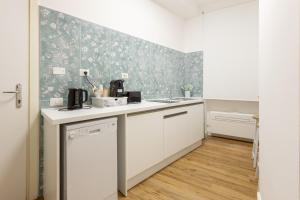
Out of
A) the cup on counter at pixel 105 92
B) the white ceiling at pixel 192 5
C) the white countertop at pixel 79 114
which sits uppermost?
the white ceiling at pixel 192 5

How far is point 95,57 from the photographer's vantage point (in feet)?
6.93

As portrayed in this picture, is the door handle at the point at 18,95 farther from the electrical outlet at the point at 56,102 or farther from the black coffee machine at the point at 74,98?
the black coffee machine at the point at 74,98

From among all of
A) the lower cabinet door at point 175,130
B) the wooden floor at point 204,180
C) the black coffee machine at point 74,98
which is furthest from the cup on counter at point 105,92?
the wooden floor at point 204,180

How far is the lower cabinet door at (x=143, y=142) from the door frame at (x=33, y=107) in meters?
0.87

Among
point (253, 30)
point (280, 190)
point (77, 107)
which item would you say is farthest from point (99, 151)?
point (253, 30)

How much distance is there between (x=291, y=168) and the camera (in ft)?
2.01

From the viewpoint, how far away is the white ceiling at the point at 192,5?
3225 millimetres

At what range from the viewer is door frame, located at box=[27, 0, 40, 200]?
158 centimetres

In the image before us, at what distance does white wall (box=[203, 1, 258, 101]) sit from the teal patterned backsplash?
860 millimetres

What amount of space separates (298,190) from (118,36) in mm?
2380

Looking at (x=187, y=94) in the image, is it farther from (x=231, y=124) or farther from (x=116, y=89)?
(x=116, y=89)

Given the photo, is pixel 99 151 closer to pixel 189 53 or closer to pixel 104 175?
pixel 104 175

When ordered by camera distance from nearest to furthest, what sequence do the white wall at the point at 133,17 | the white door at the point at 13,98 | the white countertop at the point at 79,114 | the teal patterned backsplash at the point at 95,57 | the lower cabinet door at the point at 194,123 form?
the white countertop at the point at 79,114 < the white door at the point at 13,98 < the teal patterned backsplash at the point at 95,57 < the white wall at the point at 133,17 < the lower cabinet door at the point at 194,123

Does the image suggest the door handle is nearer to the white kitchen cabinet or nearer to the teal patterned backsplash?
the teal patterned backsplash
